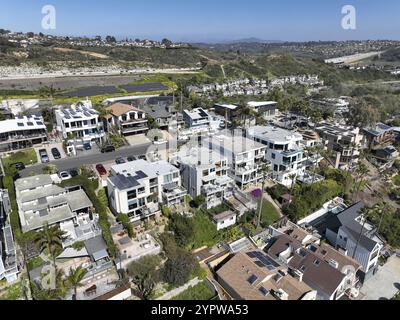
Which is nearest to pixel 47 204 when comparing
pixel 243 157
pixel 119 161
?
pixel 119 161

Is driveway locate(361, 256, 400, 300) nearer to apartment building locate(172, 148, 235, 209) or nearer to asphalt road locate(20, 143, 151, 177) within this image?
apartment building locate(172, 148, 235, 209)

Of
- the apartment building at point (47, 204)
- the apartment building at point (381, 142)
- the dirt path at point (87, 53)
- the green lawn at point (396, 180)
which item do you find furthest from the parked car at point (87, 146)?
the dirt path at point (87, 53)

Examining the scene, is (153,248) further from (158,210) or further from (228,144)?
(228,144)

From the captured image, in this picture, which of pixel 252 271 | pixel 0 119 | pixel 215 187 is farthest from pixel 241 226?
pixel 0 119

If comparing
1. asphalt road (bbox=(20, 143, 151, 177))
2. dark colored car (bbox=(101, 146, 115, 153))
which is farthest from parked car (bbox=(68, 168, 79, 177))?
dark colored car (bbox=(101, 146, 115, 153))
